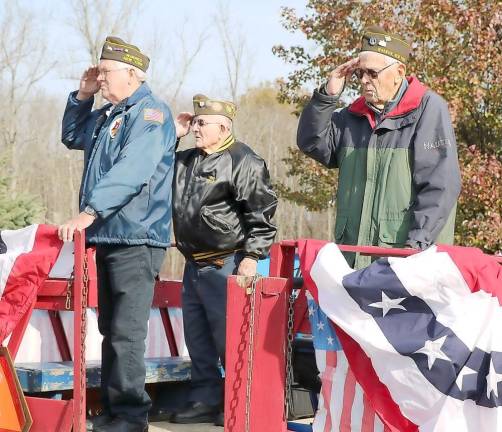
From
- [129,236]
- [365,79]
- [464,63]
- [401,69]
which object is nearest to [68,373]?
[129,236]

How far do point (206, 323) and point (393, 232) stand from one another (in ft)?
5.75

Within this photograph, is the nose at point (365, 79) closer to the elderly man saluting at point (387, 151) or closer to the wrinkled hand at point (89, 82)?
the elderly man saluting at point (387, 151)

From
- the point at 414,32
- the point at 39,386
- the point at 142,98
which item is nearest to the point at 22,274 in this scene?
the point at 39,386

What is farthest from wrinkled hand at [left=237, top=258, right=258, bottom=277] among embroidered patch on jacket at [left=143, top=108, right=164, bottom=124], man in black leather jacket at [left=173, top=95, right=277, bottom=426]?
embroidered patch on jacket at [left=143, top=108, right=164, bottom=124]

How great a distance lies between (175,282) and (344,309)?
3136 millimetres

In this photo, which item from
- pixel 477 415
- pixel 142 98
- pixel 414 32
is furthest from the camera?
pixel 414 32

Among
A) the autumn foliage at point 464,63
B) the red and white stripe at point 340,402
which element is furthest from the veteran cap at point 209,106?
the autumn foliage at point 464,63

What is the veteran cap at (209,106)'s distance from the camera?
596cm

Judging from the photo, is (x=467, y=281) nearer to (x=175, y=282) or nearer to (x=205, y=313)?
→ (x=205, y=313)

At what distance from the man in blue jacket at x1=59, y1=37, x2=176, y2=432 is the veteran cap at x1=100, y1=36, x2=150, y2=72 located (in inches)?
1.1

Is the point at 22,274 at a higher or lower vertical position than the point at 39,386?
higher

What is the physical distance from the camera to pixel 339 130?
16.1 feet

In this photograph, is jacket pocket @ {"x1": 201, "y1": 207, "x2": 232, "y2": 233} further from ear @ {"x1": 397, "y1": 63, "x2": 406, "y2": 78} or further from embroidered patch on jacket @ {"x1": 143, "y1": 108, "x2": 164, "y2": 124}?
ear @ {"x1": 397, "y1": 63, "x2": 406, "y2": 78}

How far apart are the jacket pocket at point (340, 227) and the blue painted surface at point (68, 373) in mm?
1609
